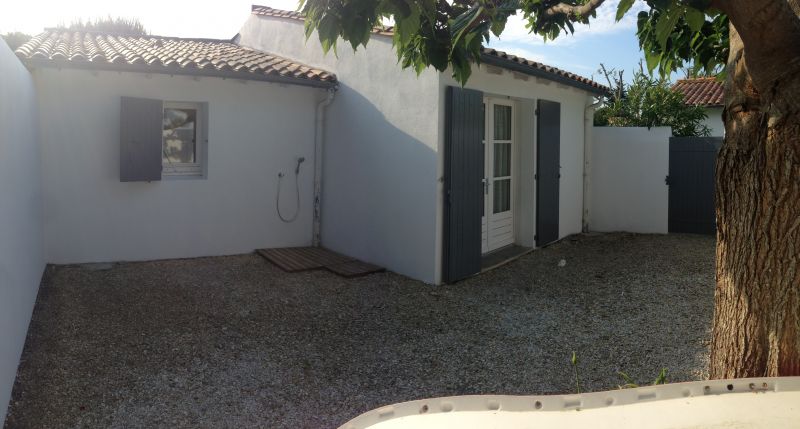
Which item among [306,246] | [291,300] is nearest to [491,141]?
[306,246]

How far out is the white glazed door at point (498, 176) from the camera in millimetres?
8836

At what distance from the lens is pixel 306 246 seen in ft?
30.3

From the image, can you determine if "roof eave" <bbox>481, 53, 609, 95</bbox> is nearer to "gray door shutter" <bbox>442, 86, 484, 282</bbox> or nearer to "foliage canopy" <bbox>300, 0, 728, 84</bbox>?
"gray door shutter" <bbox>442, 86, 484, 282</bbox>

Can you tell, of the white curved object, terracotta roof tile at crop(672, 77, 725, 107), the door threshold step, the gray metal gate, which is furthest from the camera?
terracotta roof tile at crop(672, 77, 725, 107)

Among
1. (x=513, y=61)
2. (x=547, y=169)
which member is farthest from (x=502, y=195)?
(x=513, y=61)

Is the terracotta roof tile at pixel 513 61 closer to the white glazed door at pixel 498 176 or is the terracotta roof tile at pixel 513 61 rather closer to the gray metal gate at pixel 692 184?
the white glazed door at pixel 498 176

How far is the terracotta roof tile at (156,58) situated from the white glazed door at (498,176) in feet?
8.07

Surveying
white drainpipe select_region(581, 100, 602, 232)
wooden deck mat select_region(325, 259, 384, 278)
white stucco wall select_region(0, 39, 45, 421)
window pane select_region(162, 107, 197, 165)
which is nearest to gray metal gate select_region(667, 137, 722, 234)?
white drainpipe select_region(581, 100, 602, 232)

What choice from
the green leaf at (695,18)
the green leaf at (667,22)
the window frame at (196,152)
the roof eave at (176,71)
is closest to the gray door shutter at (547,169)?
the roof eave at (176,71)

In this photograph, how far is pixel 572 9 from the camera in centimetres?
381

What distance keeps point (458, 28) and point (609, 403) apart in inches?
71.7

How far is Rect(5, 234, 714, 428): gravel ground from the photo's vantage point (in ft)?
13.4

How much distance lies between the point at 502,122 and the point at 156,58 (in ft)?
16.4

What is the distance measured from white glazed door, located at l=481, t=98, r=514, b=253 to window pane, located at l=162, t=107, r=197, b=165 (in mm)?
4169
